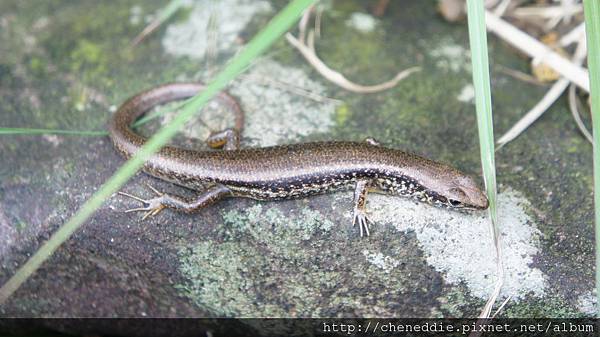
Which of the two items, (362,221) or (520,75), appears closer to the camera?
(362,221)

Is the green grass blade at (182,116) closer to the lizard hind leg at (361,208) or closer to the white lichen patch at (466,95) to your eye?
the lizard hind leg at (361,208)

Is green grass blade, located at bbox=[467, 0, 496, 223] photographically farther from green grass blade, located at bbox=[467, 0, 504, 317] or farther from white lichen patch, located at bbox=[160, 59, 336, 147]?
white lichen patch, located at bbox=[160, 59, 336, 147]

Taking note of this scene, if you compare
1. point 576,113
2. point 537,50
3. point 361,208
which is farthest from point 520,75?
point 361,208

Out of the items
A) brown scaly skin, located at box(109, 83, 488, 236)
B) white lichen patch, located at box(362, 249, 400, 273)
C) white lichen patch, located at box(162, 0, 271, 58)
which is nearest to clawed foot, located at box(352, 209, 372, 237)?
brown scaly skin, located at box(109, 83, 488, 236)

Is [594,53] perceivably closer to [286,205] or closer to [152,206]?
[286,205]

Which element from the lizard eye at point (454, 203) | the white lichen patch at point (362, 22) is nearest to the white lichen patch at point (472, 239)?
the lizard eye at point (454, 203)

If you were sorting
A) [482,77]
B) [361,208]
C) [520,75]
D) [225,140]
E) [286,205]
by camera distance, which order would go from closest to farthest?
[482,77] → [361,208] → [286,205] → [225,140] → [520,75]

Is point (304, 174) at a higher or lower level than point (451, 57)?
lower
